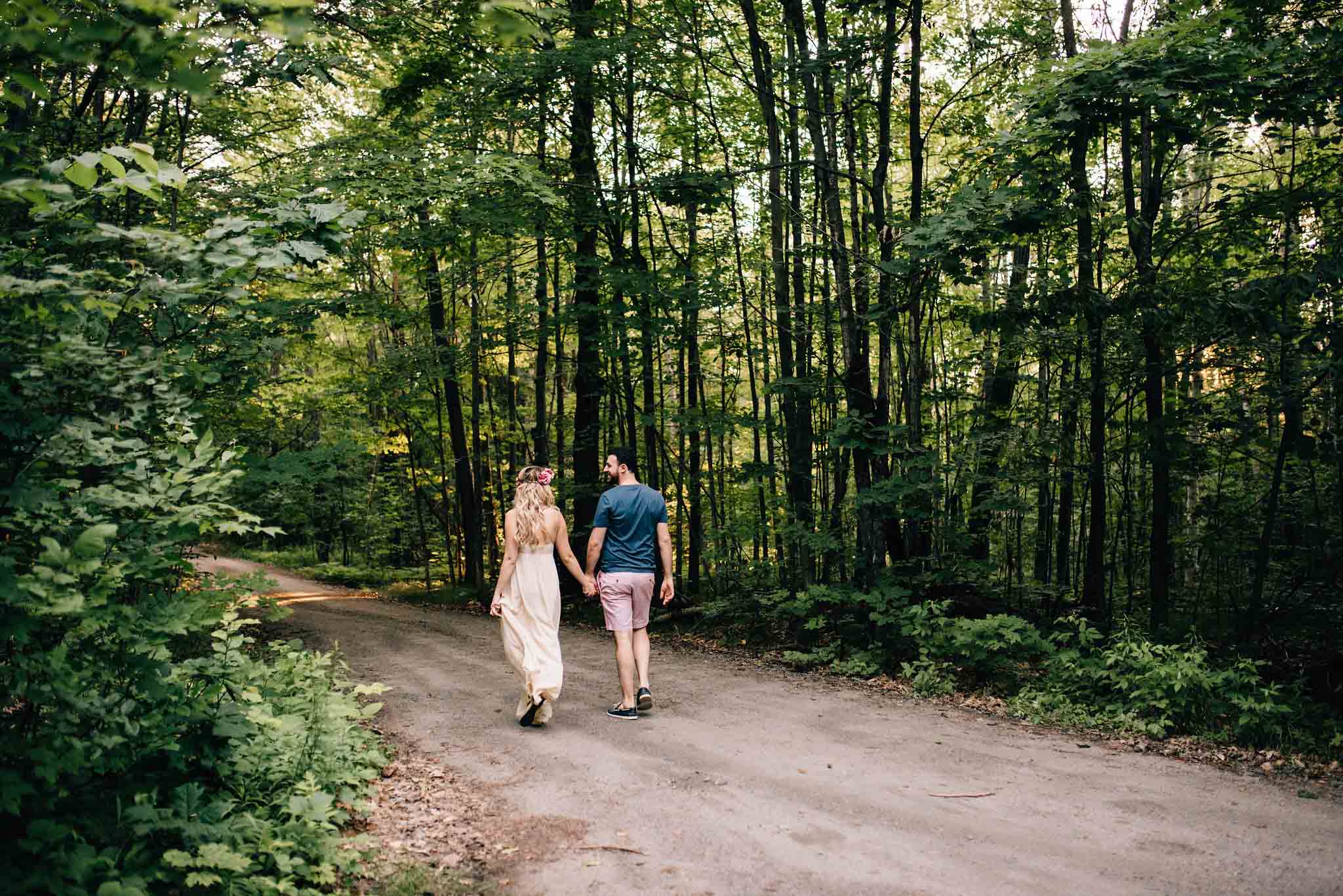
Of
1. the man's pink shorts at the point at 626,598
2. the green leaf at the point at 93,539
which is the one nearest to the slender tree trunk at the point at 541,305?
the man's pink shorts at the point at 626,598

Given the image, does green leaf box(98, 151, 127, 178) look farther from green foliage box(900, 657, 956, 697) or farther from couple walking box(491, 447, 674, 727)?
green foliage box(900, 657, 956, 697)

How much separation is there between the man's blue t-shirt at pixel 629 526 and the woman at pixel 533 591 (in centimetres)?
35

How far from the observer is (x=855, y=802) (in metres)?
4.78

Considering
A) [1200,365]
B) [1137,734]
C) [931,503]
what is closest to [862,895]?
[1137,734]

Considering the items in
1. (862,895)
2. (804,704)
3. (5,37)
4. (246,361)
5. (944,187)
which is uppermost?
(944,187)

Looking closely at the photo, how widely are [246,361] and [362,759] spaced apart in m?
2.88

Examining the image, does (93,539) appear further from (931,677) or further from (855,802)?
(931,677)

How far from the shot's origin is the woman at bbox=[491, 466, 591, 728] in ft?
21.6

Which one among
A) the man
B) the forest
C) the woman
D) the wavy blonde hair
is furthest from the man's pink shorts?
the forest

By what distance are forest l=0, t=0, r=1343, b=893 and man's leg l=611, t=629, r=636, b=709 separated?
2223 millimetres

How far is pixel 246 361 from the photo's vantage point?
557cm

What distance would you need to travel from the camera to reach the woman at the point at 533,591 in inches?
259

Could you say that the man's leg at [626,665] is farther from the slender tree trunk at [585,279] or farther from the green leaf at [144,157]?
the slender tree trunk at [585,279]

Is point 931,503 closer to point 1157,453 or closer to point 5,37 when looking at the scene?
point 1157,453
